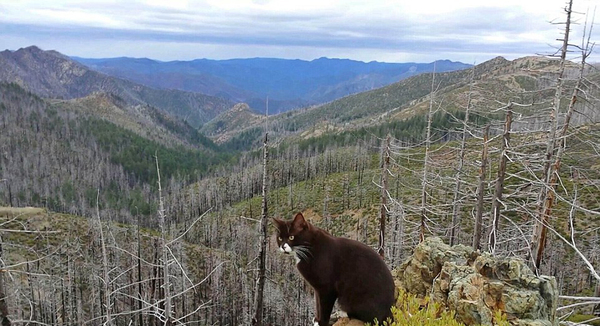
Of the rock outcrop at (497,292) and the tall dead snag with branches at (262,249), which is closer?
the rock outcrop at (497,292)

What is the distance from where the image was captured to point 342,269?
281 inches

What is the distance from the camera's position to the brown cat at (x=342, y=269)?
7004mm

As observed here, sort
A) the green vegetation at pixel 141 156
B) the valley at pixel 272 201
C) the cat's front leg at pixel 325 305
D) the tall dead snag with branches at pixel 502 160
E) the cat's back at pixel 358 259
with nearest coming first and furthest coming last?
the cat's back at pixel 358 259 < the cat's front leg at pixel 325 305 < the tall dead snag with branches at pixel 502 160 < the valley at pixel 272 201 < the green vegetation at pixel 141 156

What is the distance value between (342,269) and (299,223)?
3.90ft

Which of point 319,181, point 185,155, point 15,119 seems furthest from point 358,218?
point 15,119

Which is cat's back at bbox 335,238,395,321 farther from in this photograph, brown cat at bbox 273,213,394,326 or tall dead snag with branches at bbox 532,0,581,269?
tall dead snag with branches at bbox 532,0,581,269

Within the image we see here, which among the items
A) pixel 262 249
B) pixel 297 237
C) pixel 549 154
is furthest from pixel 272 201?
pixel 297 237

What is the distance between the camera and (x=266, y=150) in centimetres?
902

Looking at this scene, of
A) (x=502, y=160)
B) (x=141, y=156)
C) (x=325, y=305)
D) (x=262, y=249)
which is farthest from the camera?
(x=141, y=156)

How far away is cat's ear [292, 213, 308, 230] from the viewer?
695cm

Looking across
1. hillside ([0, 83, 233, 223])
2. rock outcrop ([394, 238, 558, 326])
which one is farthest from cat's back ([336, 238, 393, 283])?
hillside ([0, 83, 233, 223])

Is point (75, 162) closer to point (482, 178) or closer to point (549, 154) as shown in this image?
point (482, 178)

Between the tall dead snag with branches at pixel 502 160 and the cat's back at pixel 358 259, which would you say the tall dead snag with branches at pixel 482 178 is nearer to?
the tall dead snag with branches at pixel 502 160

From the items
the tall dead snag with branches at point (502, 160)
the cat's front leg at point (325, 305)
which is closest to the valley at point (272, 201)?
the tall dead snag with branches at point (502, 160)
